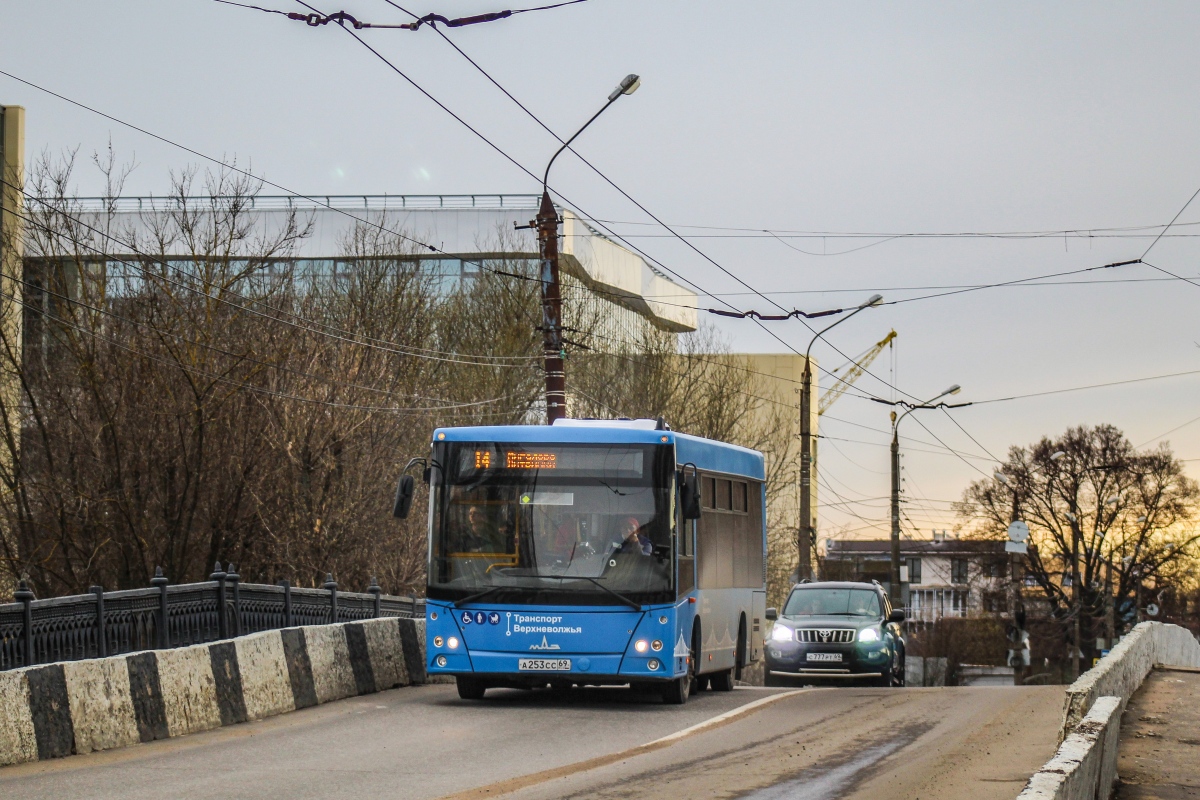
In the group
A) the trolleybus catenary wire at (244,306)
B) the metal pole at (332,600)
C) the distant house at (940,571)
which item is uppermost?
the trolleybus catenary wire at (244,306)

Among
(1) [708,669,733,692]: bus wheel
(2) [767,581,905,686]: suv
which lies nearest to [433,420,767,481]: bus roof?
(1) [708,669,733,692]: bus wheel

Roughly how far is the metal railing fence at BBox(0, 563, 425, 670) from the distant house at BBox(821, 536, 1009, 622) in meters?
30.0

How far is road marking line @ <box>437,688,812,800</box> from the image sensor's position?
29.9ft

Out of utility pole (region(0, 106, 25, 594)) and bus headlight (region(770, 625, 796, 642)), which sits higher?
utility pole (region(0, 106, 25, 594))

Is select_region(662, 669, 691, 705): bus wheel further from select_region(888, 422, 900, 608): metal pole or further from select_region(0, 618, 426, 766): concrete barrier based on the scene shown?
select_region(888, 422, 900, 608): metal pole

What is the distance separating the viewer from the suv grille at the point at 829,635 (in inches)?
917

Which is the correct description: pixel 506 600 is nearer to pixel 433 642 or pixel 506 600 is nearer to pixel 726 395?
pixel 433 642

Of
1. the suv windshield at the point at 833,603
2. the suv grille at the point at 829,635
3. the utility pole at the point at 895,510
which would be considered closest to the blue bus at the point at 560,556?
the suv grille at the point at 829,635

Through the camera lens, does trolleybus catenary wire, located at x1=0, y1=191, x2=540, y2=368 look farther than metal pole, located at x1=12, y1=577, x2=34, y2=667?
Yes

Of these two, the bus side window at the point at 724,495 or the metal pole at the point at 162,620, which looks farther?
the bus side window at the point at 724,495

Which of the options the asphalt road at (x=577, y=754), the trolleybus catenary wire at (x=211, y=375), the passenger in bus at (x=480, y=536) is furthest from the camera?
the trolleybus catenary wire at (x=211, y=375)

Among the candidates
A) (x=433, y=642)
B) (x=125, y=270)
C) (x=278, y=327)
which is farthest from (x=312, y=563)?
(x=433, y=642)

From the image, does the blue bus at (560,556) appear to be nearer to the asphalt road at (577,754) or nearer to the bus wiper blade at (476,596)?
the bus wiper blade at (476,596)

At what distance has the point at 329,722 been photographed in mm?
13734
